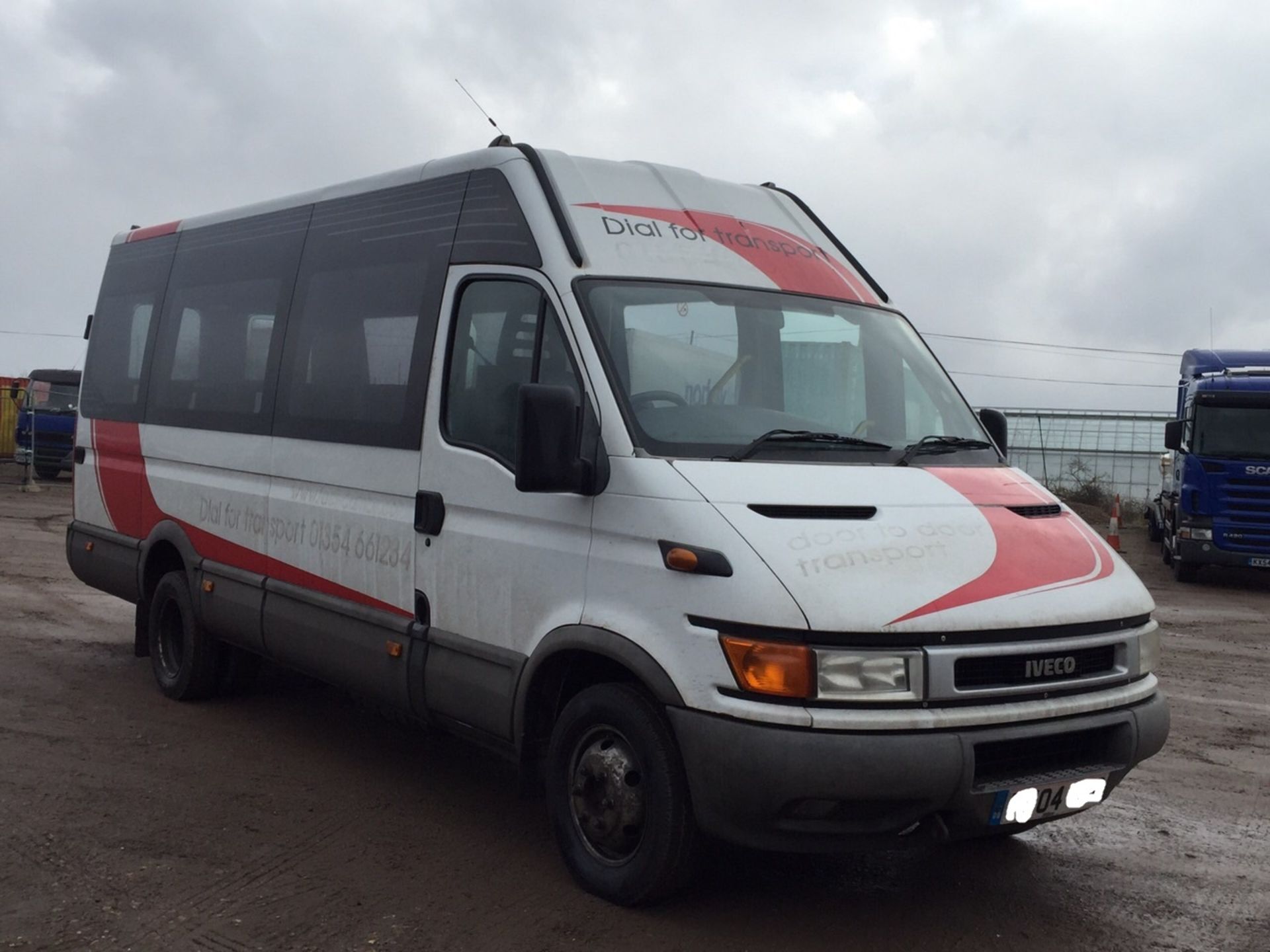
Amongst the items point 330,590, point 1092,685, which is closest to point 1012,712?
point 1092,685

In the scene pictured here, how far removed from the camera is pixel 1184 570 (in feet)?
58.3

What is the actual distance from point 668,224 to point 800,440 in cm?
126

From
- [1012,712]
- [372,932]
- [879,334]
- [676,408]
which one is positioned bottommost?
[372,932]

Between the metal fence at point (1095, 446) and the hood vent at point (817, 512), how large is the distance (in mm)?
25301

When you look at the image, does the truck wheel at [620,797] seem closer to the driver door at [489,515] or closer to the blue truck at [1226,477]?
the driver door at [489,515]

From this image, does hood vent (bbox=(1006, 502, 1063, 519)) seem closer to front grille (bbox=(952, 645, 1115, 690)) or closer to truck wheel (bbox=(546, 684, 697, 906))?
front grille (bbox=(952, 645, 1115, 690))

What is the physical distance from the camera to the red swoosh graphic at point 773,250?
571cm

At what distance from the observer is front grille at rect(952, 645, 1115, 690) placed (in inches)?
173

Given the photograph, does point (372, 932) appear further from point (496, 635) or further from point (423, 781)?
point (423, 781)

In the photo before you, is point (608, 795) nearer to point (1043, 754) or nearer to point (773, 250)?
point (1043, 754)

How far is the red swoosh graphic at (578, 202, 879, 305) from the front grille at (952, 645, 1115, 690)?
6.49 ft

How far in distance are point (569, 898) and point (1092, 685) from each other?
2.03 m

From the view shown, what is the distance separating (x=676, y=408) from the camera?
4984 millimetres

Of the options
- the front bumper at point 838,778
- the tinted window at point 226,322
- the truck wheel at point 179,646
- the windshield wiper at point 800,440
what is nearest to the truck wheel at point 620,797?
the front bumper at point 838,778
